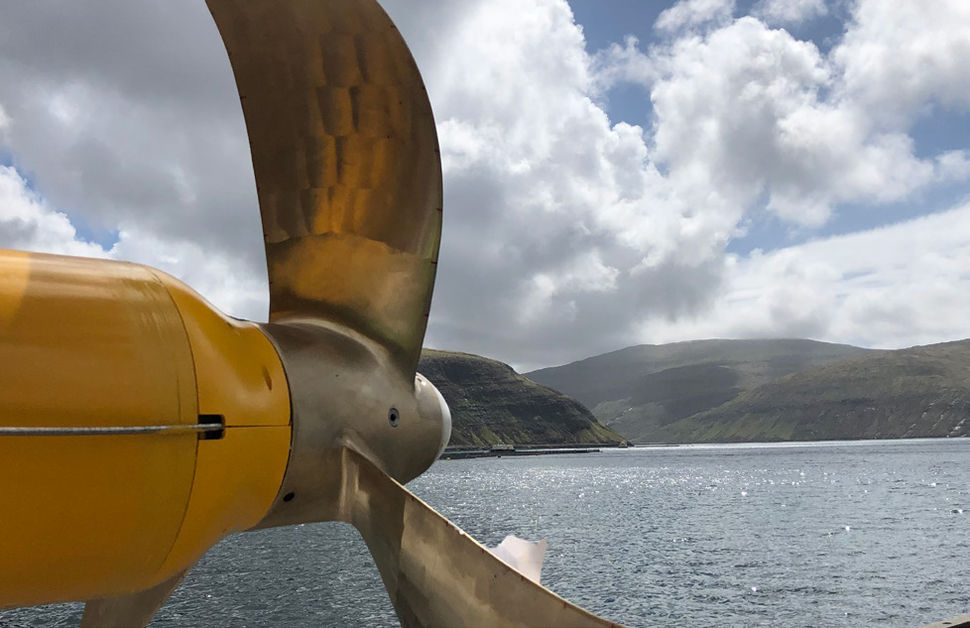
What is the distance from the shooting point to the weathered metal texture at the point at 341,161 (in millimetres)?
5414

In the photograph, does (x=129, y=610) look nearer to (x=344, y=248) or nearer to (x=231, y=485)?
(x=231, y=485)

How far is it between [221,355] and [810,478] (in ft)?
385

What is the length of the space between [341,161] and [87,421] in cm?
289

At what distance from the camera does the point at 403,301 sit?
19.0 ft

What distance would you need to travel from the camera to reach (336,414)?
16.5ft

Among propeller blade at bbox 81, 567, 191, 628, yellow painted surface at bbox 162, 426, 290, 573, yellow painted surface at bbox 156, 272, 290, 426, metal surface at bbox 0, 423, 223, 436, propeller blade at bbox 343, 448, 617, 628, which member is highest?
yellow painted surface at bbox 156, 272, 290, 426

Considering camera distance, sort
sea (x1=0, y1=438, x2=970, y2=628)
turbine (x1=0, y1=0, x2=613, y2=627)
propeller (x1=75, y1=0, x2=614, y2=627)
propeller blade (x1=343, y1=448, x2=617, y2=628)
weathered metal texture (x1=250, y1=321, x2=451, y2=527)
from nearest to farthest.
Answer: turbine (x1=0, y1=0, x2=613, y2=627)
propeller blade (x1=343, y1=448, x2=617, y2=628)
weathered metal texture (x1=250, y1=321, x2=451, y2=527)
propeller (x1=75, y1=0, x2=614, y2=627)
sea (x1=0, y1=438, x2=970, y2=628)

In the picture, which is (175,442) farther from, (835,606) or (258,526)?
(835,606)

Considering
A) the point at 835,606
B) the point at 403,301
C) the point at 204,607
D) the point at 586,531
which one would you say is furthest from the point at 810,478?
the point at 403,301

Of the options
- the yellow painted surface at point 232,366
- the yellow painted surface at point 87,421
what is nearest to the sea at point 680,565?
the yellow painted surface at point 232,366

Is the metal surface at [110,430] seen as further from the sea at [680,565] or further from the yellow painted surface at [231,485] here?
the sea at [680,565]

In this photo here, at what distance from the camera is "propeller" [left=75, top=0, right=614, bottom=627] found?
4.96 meters

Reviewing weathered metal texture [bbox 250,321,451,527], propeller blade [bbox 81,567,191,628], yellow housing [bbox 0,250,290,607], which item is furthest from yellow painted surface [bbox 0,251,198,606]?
propeller blade [bbox 81,567,191,628]

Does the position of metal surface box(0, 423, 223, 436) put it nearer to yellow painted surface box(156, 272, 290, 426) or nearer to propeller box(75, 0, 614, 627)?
yellow painted surface box(156, 272, 290, 426)
